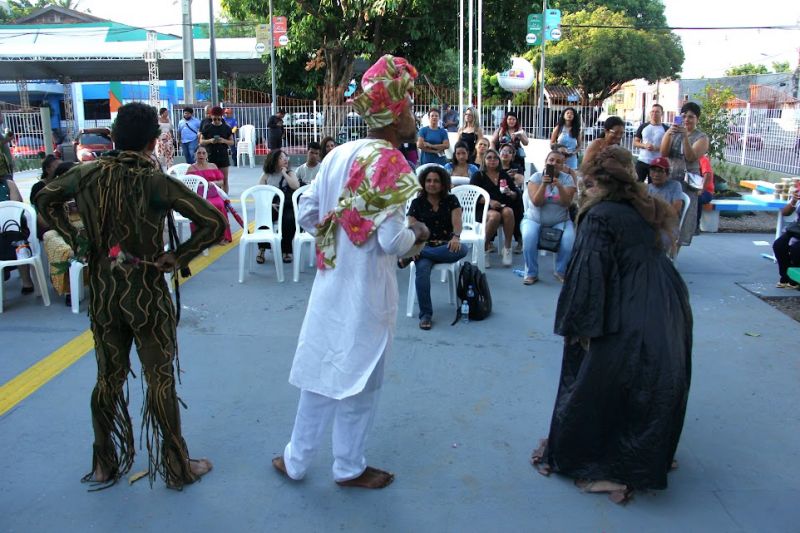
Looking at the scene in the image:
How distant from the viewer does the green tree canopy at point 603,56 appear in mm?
36469

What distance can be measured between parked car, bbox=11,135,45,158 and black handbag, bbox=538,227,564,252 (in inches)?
699

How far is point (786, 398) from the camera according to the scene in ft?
13.9

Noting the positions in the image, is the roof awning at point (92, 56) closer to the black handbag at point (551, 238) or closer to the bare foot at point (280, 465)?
the black handbag at point (551, 238)

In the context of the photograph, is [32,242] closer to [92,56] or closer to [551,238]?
[551,238]

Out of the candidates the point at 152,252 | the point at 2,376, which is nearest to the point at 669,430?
the point at 152,252

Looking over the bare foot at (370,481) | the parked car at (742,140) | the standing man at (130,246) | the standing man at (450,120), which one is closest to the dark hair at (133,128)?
the standing man at (130,246)

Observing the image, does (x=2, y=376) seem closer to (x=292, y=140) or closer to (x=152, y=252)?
(x=152, y=252)

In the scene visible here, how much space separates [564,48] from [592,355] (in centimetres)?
3734

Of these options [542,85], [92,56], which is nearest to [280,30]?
[542,85]

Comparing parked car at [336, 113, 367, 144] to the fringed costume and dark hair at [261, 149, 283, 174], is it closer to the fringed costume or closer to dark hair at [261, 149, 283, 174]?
dark hair at [261, 149, 283, 174]

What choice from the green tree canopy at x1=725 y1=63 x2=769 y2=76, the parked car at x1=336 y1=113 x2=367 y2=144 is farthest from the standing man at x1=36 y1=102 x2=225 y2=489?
the green tree canopy at x1=725 y1=63 x2=769 y2=76

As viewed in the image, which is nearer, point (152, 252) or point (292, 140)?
point (152, 252)

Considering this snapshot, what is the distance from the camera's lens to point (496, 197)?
25.4 feet

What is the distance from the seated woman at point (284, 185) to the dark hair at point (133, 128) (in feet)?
15.5
